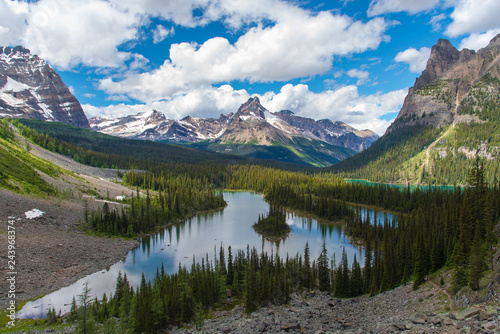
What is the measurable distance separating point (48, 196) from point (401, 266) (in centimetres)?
9488

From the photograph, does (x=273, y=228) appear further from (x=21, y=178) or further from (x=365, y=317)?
(x=21, y=178)

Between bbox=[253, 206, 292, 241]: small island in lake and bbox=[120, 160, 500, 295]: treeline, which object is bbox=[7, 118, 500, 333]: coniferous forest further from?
bbox=[253, 206, 292, 241]: small island in lake

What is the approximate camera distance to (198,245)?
7662 centimetres

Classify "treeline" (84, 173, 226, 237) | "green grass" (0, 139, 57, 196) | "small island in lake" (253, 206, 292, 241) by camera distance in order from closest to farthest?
1. "treeline" (84, 173, 226, 237)
2. "green grass" (0, 139, 57, 196)
3. "small island in lake" (253, 206, 292, 241)

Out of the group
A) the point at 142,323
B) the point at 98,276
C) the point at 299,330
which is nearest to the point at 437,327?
the point at 299,330

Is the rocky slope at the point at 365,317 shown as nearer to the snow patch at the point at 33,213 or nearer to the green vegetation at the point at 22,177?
the snow patch at the point at 33,213

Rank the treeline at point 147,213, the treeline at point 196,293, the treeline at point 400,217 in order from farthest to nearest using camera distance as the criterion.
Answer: the treeline at point 147,213, the treeline at point 400,217, the treeline at point 196,293

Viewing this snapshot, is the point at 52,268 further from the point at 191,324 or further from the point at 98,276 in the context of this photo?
the point at 191,324

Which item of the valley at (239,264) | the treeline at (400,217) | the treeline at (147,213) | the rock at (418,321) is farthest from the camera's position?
the treeline at (147,213)

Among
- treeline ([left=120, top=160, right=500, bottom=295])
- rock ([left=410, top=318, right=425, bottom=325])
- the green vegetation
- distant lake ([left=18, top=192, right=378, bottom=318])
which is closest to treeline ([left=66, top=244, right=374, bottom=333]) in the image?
distant lake ([left=18, top=192, right=378, bottom=318])

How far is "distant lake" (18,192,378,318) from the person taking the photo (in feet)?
158

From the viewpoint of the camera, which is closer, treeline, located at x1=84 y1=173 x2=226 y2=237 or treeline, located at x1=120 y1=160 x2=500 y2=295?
treeline, located at x1=120 y1=160 x2=500 y2=295

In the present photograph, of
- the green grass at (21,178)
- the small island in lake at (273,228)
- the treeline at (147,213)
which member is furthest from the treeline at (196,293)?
the green grass at (21,178)

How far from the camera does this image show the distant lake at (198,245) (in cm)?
4812
